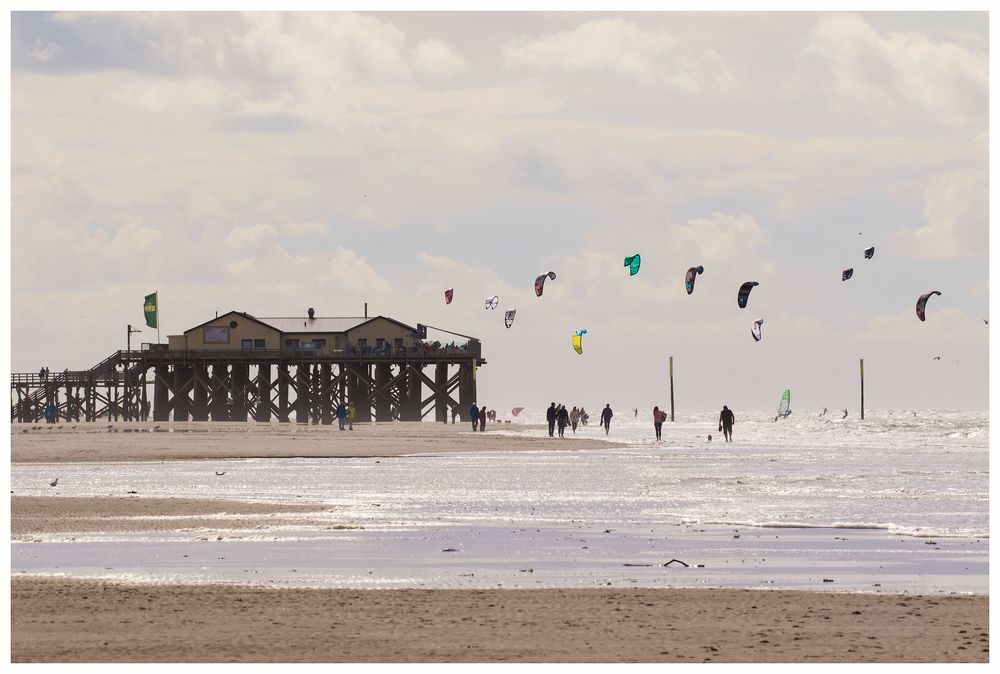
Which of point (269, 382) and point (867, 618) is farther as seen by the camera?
point (269, 382)

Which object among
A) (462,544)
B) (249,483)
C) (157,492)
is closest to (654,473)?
(249,483)

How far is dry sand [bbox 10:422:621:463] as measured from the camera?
33.8 metres

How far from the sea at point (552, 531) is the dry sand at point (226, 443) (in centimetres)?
571

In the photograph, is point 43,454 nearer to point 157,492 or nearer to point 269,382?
point 157,492

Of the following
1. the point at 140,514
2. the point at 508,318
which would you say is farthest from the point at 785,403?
the point at 140,514

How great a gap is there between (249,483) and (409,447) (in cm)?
1678

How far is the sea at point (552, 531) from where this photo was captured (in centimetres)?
1180

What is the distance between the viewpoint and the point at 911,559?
12766mm

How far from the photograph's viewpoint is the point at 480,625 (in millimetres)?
9352

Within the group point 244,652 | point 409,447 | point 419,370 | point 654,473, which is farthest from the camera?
point 419,370

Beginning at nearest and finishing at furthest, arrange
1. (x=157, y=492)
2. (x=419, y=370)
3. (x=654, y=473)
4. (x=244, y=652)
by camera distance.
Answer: (x=244, y=652) < (x=157, y=492) < (x=654, y=473) < (x=419, y=370)

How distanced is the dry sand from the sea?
5.71 metres

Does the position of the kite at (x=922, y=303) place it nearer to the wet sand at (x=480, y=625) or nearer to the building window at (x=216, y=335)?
the building window at (x=216, y=335)

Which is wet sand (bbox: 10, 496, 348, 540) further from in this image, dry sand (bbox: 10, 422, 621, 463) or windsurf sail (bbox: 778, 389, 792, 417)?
windsurf sail (bbox: 778, 389, 792, 417)
